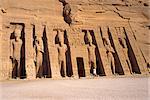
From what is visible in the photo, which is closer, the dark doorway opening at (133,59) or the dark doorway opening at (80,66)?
the dark doorway opening at (80,66)

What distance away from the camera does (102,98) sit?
25.1 ft

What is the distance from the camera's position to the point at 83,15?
57.9ft

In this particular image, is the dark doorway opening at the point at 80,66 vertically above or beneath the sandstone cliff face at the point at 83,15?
beneath

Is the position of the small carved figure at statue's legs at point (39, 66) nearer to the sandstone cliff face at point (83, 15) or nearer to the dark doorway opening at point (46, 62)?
the dark doorway opening at point (46, 62)

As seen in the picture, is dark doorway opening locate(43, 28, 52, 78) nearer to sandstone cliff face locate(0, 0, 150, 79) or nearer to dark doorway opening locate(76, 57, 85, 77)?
sandstone cliff face locate(0, 0, 150, 79)

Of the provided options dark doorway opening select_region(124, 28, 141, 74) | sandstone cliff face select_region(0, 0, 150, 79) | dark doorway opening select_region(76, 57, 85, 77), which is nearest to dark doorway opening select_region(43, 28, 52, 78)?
sandstone cliff face select_region(0, 0, 150, 79)

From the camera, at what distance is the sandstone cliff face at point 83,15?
16.1 m

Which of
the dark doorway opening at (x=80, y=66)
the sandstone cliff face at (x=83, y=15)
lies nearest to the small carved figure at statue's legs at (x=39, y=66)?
the sandstone cliff face at (x=83, y=15)

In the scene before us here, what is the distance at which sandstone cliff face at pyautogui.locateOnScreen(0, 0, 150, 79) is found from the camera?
1609 centimetres

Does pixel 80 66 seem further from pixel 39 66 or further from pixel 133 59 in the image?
pixel 133 59

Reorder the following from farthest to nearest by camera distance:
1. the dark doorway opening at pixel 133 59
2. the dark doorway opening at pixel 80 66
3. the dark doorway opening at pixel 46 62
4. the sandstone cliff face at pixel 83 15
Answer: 1. the dark doorway opening at pixel 133 59
2. the dark doorway opening at pixel 80 66
3. the sandstone cliff face at pixel 83 15
4. the dark doorway opening at pixel 46 62

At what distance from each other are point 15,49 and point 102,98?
8740mm

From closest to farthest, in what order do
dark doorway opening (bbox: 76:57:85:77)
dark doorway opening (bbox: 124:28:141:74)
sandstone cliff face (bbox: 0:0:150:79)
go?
sandstone cliff face (bbox: 0:0:150:79) < dark doorway opening (bbox: 76:57:85:77) < dark doorway opening (bbox: 124:28:141:74)

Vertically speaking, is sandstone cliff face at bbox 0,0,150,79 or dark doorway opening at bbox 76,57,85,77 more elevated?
sandstone cliff face at bbox 0,0,150,79
